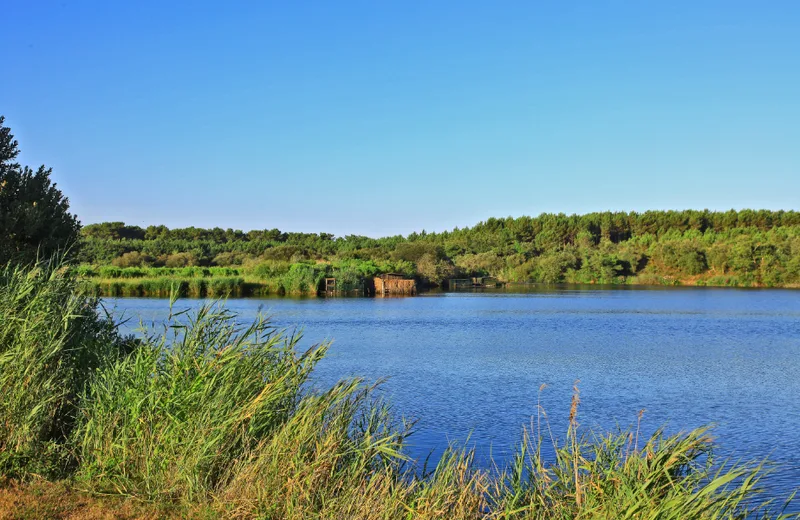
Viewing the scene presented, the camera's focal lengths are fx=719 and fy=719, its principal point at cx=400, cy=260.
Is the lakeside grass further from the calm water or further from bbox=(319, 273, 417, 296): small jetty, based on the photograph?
the calm water

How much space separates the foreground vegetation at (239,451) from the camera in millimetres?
5852

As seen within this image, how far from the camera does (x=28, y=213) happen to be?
1238cm

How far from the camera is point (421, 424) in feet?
38.4

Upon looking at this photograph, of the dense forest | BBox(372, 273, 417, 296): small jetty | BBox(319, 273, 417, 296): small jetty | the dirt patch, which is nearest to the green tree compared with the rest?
the dirt patch

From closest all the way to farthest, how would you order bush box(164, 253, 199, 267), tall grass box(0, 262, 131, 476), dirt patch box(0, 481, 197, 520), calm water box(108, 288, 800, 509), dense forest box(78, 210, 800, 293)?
1. dirt patch box(0, 481, 197, 520)
2. tall grass box(0, 262, 131, 476)
3. calm water box(108, 288, 800, 509)
4. dense forest box(78, 210, 800, 293)
5. bush box(164, 253, 199, 267)

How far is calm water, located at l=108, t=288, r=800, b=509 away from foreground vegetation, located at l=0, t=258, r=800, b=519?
4.45 ft

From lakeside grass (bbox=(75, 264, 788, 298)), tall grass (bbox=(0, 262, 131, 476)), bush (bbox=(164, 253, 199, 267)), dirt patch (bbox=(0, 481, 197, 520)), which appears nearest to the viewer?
dirt patch (bbox=(0, 481, 197, 520))

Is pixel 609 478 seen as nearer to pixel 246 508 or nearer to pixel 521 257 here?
pixel 246 508

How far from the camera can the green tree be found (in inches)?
485

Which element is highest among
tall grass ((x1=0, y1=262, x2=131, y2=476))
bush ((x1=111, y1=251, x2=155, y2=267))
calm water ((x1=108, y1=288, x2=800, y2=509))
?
bush ((x1=111, y1=251, x2=155, y2=267))

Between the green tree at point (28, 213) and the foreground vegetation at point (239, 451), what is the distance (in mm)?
4457

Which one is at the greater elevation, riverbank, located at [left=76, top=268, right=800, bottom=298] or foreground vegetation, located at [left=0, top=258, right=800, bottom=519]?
riverbank, located at [left=76, top=268, right=800, bottom=298]

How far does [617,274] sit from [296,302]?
51820 mm

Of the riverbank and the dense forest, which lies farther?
the dense forest
